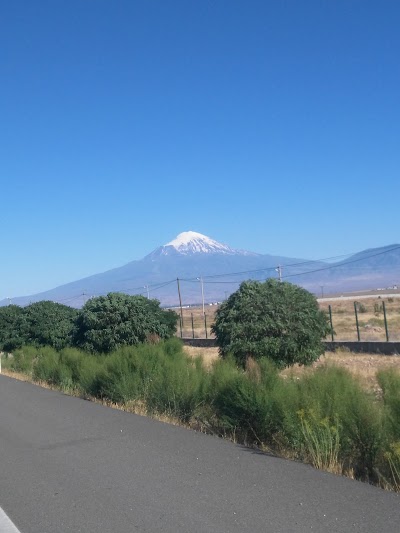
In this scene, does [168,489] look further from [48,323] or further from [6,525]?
[48,323]

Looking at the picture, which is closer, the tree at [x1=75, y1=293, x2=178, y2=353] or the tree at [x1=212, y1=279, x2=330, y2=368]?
the tree at [x1=212, y1=279, x2=330, y2=368]

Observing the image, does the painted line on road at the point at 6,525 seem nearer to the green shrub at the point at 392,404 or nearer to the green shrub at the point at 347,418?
the green shrub at the point at 347,418

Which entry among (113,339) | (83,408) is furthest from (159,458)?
(113,339)

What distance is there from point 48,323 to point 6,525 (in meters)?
31.1

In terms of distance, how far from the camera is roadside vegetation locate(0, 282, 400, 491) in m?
9.10

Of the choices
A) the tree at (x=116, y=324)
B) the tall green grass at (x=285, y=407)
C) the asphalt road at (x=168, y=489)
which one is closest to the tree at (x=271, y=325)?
the tall green grass at (x=285, y=407)

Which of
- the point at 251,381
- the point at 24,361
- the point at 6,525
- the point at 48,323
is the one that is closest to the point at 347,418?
the point at 251,381

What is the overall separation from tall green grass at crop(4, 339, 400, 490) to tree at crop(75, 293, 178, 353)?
28.4 feet

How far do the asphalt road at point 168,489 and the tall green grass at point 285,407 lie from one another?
19.2 inches

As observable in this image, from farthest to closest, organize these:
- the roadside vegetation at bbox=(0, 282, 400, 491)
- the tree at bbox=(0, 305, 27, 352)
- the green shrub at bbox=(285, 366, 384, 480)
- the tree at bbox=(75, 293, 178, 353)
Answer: the tree at bbox=(0, 305, 27, 352), the tree at bbox=(75, 293, 178, 353), the roadside vegetation at bbox=(0, 282, 400, 491), the green shrub at bbox=(285, 366, 384, 480)

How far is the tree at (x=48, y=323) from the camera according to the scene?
36156 mm

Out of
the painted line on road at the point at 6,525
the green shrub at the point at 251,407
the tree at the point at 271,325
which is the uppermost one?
the tree at the point at 271,325

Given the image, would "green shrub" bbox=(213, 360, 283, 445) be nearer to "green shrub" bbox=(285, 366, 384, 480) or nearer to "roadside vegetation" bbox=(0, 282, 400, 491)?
"roadside vegetation" bbox=(0, 282, 400, 491)

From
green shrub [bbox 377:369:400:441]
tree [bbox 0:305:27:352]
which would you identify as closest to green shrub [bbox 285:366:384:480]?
green shrub [bbox 377:369:400:441]
